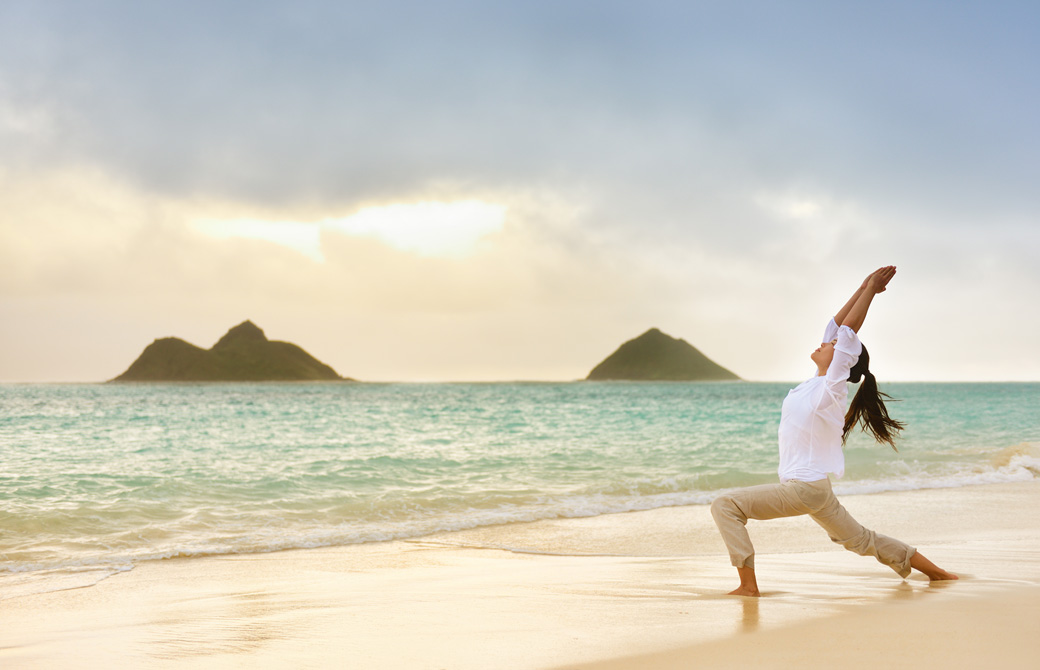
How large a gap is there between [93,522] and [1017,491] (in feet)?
43.4

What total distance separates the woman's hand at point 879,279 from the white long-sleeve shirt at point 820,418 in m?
0.33

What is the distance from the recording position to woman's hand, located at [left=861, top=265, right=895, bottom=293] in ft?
16.1

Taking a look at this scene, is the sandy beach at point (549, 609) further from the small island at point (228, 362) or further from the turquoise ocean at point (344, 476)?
the small island at point (228, 362)

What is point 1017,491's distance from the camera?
11.7 m

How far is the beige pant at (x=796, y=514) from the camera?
4766mm

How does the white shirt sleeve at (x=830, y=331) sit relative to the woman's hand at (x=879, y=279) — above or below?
below

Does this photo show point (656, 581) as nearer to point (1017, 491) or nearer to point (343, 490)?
point (343, 490)

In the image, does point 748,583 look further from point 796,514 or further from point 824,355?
point 824,355

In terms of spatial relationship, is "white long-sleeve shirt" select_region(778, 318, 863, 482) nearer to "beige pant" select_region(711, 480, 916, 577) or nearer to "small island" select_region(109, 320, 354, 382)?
"beige pant" select_region(711, 480, 916, 577)

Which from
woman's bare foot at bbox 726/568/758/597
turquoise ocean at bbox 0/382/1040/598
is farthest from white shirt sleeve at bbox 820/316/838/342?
turquoise ocean at bbox 0/382/1040/598

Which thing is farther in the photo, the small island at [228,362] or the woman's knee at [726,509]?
the small island at [228,362]

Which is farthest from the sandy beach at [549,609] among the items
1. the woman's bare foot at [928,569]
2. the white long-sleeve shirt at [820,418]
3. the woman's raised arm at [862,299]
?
the woman's raised arm at [862,299]

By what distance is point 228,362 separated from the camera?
14838cm

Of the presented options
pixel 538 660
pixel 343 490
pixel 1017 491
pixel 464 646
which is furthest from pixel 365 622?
pixel 1017 491
